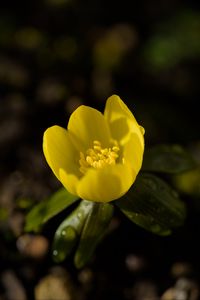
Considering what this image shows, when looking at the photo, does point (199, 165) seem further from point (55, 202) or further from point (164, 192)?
point (55, 202)

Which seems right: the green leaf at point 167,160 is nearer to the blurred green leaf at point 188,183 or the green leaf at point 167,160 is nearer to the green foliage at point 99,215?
the green foliage at point 99,215

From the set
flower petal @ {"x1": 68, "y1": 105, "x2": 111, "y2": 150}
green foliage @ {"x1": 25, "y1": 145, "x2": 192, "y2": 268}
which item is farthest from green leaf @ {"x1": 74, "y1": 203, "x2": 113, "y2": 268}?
flower petal @ {"x1": 68, "y1": 105, "x2": 111, "y2": 150}

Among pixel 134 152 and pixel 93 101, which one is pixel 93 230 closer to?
pixel 134 152

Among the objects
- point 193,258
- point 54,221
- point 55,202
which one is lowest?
point 193,258

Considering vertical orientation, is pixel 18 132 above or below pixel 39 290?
above

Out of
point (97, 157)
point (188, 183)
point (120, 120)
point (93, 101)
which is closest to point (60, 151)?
point (97, 157)

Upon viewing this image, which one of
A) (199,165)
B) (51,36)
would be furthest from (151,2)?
(199,165)

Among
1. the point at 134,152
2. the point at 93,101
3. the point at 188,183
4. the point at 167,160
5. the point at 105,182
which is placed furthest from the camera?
the point at 93,101

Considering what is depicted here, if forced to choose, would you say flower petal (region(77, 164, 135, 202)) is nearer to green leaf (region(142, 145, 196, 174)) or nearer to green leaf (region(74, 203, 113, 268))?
green leaf (region(74, 203, 113, 268))
